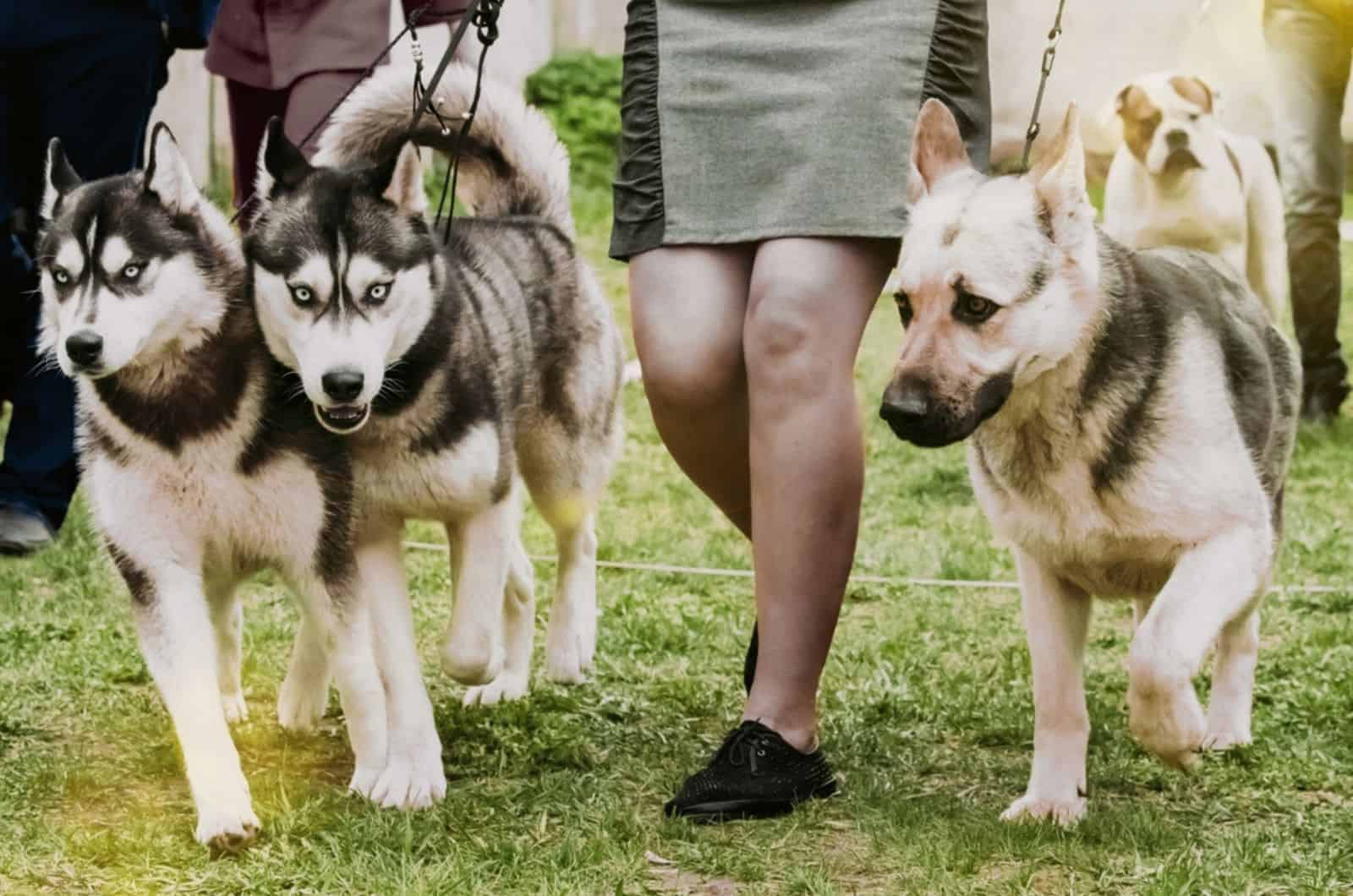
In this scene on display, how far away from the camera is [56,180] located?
333 centimetres

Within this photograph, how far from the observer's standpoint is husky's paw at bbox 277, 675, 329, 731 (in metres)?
3.85

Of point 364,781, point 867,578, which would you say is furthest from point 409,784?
point 867,578

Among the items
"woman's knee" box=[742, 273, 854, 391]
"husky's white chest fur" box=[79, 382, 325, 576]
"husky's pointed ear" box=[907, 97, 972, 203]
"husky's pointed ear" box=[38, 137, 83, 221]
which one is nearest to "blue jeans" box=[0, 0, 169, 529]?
"husky's pointed ear" box=[38, 137, 83, 221]

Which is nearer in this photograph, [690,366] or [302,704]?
[690,366]

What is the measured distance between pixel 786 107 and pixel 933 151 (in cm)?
29

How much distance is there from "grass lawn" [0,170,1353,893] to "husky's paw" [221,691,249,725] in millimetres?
38

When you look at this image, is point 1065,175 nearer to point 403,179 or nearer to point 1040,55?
point 403,179

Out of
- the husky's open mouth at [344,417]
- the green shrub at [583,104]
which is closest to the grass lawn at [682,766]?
the husky's open mouth at [344,417]

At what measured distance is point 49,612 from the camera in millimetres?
4793

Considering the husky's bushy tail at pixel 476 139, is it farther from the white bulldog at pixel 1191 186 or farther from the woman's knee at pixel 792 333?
the white bulldog at pixel 1191 186

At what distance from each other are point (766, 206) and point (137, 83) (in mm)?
2468

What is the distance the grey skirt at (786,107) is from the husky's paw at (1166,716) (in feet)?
3.00

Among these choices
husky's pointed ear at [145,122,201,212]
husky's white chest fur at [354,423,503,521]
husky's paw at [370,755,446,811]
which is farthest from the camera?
husky's white chest fur at [354,423,503,521]

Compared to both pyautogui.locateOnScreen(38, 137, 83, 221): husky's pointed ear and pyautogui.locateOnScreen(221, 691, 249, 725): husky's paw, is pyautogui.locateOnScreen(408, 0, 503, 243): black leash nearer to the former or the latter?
pyautogui.locateOnScreen(38, 137, 83, 221): husky's pointed ear
